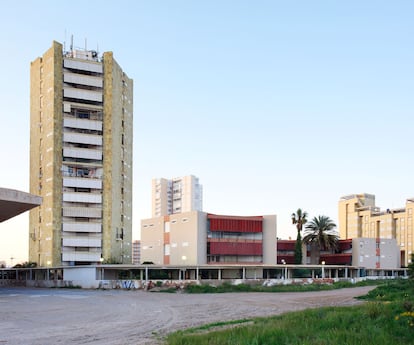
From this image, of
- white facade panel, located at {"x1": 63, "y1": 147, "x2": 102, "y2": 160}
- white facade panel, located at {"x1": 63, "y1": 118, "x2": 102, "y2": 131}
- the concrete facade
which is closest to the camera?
white facade panel, located at {"x1": 63, "y1": 147, "x2": 102, "y2": 160}

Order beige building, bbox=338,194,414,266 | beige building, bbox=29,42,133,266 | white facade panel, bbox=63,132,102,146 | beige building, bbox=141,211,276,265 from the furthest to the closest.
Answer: beige building, bbox=338,194,414,266
white facade panel, bbox=63,132,102,146
beige building, bbox=29,42,133,266
beige building, bbox=141,211,276,265

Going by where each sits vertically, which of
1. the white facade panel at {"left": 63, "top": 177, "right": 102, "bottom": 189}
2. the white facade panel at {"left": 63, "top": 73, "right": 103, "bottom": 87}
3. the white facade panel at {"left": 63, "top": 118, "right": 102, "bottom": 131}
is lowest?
the white facade panel at {"left": 63, "top": 177, "right": 102, "bottom": 189}

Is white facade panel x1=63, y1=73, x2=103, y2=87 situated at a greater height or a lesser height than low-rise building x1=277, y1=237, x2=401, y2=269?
greater

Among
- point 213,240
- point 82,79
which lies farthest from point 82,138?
point 213,240

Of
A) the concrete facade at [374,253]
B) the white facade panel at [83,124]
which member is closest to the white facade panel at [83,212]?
the white facade panel at [83,124]

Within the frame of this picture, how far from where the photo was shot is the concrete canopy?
50.2 metres

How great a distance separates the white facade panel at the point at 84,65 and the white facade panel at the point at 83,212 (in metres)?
25.9

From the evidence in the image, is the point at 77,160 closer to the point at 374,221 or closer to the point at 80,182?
the point at 80,182

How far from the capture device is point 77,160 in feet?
313

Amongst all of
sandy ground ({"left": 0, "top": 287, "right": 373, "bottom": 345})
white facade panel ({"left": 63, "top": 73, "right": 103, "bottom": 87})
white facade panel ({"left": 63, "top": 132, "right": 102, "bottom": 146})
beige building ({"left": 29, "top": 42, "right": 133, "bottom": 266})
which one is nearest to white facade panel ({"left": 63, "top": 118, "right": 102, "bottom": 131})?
beige building ({"left": 29, "top": 42, "right": 133, "bottom": 266})

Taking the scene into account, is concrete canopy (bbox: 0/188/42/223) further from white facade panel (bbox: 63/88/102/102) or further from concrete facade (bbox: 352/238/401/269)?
concrete facade (bbox: 352/238/401/269)

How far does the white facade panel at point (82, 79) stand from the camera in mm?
95000

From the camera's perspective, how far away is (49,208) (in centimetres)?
9150

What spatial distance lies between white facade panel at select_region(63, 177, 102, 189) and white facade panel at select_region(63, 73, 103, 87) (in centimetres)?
1776
